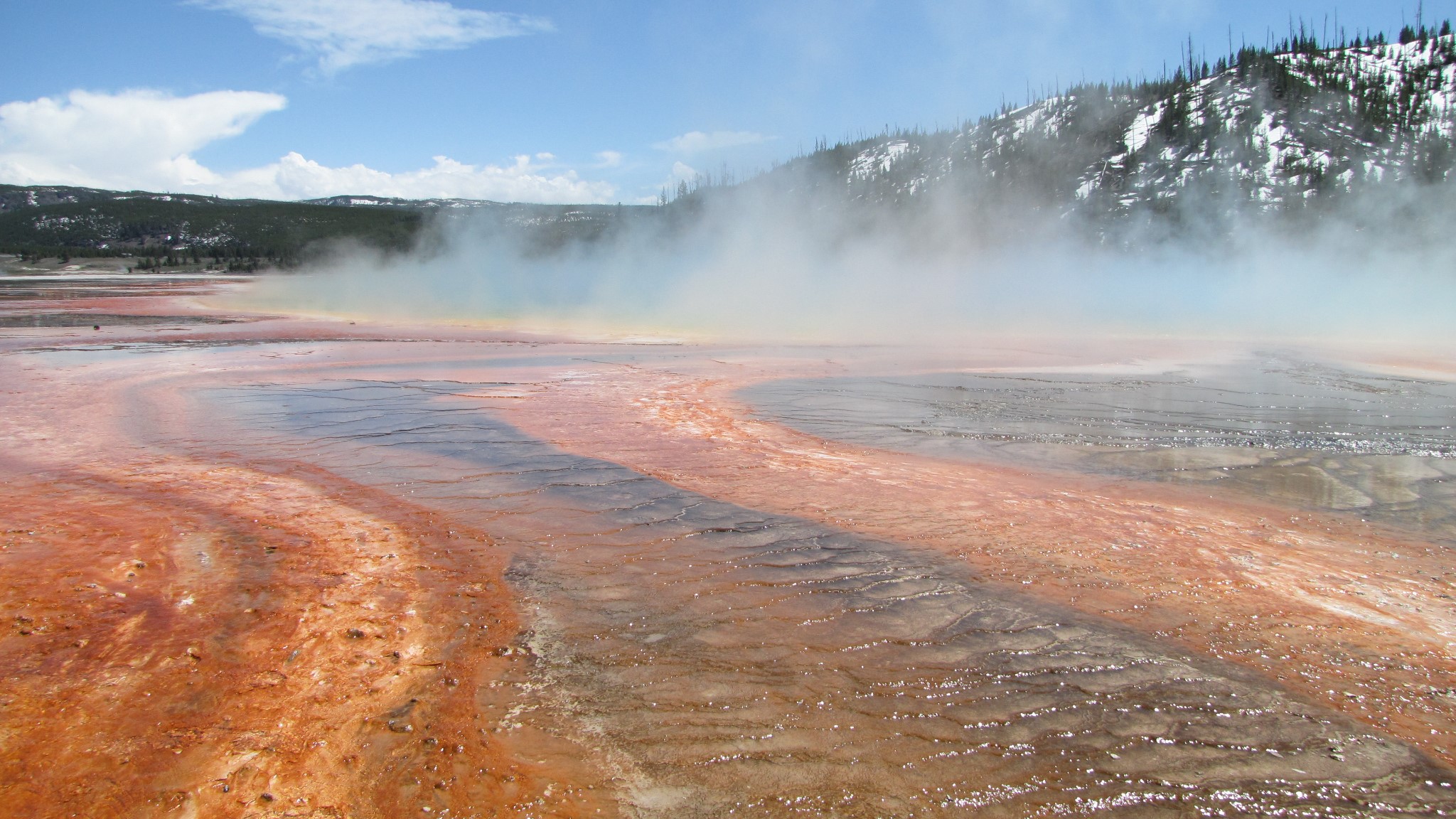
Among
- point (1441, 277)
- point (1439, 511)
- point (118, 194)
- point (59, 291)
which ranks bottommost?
point (1439, 511)

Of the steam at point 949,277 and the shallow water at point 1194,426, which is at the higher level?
the steam at point 949,277

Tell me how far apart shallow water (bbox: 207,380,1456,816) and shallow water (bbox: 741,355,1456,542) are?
301 cm

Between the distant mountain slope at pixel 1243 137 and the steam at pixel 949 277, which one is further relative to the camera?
the distant mountain slope at pixel 1243 137

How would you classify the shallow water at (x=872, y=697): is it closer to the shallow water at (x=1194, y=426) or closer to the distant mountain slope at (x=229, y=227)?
the shallow water at (x=1194, y=426)

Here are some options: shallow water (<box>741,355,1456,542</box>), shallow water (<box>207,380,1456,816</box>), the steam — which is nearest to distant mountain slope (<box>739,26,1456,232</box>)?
the steam

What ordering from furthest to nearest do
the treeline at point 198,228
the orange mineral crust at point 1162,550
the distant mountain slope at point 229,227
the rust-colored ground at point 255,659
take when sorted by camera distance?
the treeline at point 198,228, the distant mountain slope at point 229,227, the orange mineral crust at point 1162,550, the rust-colored ground at point 255,659

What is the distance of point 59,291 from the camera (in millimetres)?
30719

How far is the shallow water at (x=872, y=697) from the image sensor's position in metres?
2.31

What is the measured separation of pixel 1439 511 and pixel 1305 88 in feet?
230

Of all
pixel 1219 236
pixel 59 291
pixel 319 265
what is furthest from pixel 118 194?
pixel 1219 236

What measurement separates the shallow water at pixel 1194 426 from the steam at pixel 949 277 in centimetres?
690

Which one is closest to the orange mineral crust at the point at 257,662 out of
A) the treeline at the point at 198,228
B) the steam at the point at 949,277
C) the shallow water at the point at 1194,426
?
the shallow water at the point at 1194,426

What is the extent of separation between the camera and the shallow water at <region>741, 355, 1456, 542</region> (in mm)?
5828

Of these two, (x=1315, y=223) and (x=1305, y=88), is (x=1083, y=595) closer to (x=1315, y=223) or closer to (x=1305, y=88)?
(x=1315, y=223)
